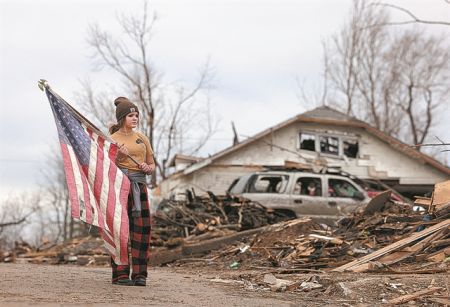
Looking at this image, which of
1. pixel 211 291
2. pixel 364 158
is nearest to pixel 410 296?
pixel 211 291

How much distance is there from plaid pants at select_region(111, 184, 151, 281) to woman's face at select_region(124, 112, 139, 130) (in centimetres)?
61

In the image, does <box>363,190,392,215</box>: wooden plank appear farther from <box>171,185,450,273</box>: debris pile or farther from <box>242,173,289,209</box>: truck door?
<box>242,173,289,209</box>: truck door

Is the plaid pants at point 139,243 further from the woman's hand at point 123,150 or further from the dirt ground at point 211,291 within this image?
the woman's hand at point 123,150

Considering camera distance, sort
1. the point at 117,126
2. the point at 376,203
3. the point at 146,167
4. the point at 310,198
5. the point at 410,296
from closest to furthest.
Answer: the point at 410,296 < the point at 146,167 < the point at 117,126 < the point at 376,203 < the point at 310,198

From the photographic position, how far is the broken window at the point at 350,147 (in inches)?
1198

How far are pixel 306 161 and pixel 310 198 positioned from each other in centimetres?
1193

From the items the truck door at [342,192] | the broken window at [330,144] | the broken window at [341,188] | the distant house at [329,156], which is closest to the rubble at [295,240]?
the truck door at [342,192]

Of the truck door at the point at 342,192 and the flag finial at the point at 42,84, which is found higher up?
the flag finial at the point at 42,84

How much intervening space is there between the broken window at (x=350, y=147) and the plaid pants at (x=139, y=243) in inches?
970

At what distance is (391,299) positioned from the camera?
19.4 feet

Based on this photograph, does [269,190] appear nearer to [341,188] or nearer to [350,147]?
[341,188]

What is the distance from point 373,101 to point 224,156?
1788 cm

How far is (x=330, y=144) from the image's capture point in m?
30.3

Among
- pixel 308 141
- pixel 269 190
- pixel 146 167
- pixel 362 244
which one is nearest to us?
pixel 146 167
